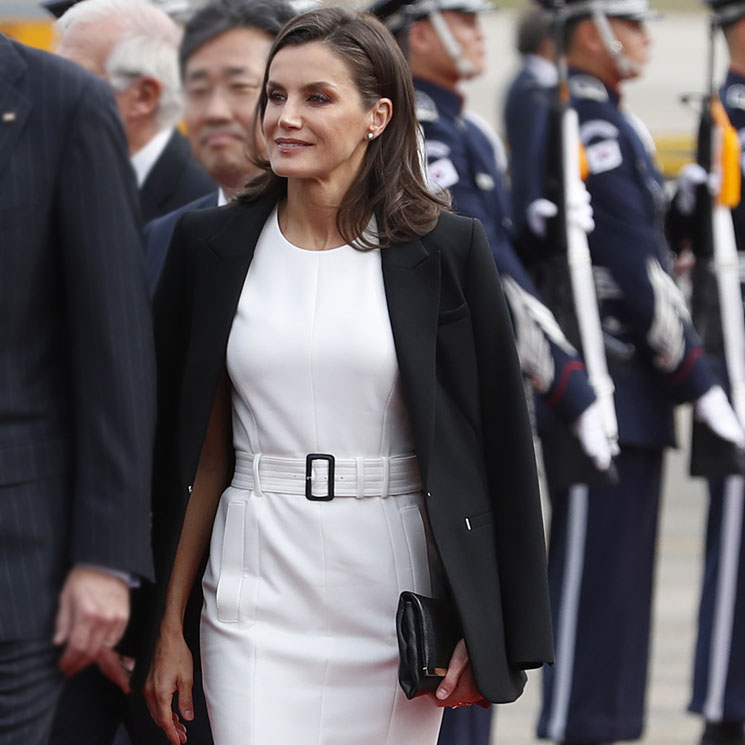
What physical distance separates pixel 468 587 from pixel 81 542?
2.05ft

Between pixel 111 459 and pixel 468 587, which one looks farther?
pixel 468 587

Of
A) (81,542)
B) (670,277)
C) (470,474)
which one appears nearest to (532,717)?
(670,277)

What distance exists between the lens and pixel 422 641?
9.04 feet

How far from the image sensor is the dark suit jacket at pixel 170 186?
4.04 metres

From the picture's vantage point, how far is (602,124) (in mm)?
4871

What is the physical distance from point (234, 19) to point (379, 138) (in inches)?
41.4

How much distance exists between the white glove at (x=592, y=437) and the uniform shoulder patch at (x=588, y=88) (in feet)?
2.89

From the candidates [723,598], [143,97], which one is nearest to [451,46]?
[143,97]

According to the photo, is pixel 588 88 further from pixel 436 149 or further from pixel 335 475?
pixel 335 475

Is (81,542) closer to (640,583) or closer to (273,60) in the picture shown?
(273,60)

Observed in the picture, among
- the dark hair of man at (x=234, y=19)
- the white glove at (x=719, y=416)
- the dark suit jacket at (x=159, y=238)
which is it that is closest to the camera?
the dark suit jacket at (x=159, y=238)

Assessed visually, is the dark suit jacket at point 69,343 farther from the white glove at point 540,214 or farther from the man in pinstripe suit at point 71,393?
the white glove at point 540,214

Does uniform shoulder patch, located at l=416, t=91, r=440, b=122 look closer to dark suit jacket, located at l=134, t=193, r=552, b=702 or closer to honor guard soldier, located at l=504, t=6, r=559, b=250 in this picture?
honor guard soldier, located at l=504, t=6, r=559, b=250

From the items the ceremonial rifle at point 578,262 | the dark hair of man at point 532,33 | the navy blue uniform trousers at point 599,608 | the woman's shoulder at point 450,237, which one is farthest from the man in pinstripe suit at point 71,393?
the dark hair of man at point 532,33
